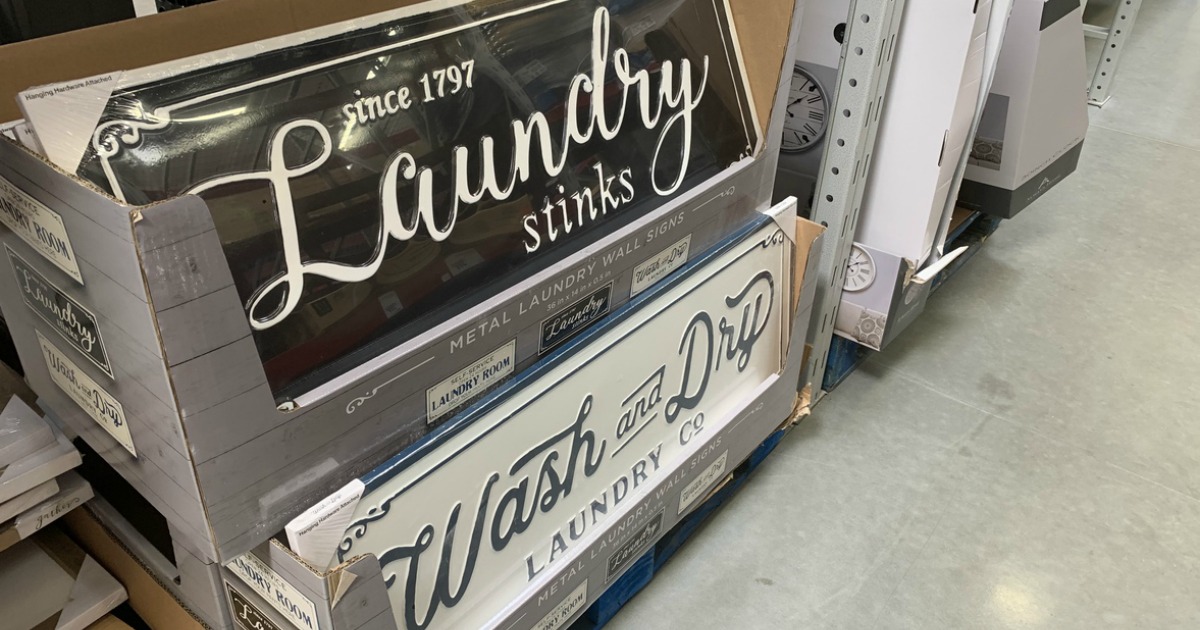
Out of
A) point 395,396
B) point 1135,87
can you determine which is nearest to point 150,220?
point 395,396

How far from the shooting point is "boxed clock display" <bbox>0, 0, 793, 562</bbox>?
614mm

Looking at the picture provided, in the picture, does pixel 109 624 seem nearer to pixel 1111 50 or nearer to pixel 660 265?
pixel 660 265

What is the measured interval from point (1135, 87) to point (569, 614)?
3237mm

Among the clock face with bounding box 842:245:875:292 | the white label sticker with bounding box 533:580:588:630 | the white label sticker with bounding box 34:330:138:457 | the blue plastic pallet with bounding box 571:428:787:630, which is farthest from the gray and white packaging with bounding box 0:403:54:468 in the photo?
the clock face with bounding box 842:245:875:292

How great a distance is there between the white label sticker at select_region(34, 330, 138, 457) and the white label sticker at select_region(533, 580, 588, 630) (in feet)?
1.71

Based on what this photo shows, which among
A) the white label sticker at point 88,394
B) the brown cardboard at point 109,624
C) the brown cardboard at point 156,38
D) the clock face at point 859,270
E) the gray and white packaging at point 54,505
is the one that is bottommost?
the brown cardboard at point 109,624

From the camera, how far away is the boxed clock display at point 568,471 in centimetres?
79

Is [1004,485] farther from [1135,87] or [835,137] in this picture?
[1135,87]

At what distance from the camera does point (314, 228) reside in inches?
27.2

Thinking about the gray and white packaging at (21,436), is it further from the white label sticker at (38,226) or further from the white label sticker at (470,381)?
the white label sticker at (470,381)

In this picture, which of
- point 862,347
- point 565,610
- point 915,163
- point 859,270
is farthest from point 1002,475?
point 565,610

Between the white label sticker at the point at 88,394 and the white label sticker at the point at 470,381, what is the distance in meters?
0.25

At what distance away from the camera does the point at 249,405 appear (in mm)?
676

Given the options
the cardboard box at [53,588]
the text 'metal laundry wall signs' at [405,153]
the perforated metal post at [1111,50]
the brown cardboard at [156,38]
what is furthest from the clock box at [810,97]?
the perforated metal post at [1111,50]
